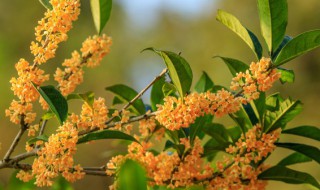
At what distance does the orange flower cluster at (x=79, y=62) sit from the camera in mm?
1761

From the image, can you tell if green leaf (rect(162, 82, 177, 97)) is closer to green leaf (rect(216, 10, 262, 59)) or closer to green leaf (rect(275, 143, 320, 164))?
green leaf (rect(216, 10, 262, 59))

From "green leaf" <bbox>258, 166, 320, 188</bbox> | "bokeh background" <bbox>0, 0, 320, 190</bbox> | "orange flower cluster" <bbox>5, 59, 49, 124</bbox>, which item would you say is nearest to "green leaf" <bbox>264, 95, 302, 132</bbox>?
"green leaf" <bbox>258, 166, 320, 188</bbox>

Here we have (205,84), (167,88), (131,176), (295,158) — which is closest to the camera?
(131,176)

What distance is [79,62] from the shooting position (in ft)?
5.84

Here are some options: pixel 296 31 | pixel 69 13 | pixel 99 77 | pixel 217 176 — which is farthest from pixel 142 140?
pixel 99 77

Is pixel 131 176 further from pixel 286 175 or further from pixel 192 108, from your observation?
pixel 286 175

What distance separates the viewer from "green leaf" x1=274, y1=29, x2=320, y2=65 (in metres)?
1.55

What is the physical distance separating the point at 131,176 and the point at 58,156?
31.3 inches

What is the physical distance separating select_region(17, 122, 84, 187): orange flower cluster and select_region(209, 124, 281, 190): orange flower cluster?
0.50 metres

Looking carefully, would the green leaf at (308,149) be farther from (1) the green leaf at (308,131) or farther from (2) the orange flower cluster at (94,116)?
(2) the orange flower cluster at (94,116)

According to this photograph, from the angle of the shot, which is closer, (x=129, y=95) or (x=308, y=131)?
(x=308, y=131)

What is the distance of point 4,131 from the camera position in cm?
1295

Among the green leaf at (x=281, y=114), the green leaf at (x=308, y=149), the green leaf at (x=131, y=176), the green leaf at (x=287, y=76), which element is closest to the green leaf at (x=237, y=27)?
the green leaf at (x=287, y=76)

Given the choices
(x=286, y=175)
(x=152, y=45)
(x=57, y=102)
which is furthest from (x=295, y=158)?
(x=152, y=45)
